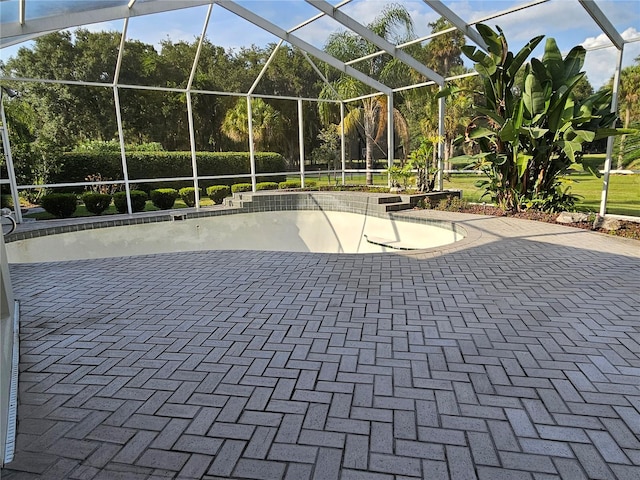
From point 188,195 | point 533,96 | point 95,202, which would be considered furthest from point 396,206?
point 95,202

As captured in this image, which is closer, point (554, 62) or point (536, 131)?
point (536, 131)

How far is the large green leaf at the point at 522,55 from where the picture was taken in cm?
696

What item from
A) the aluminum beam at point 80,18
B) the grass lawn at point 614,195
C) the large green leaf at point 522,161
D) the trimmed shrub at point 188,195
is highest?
the aluminum beam at point 80,18

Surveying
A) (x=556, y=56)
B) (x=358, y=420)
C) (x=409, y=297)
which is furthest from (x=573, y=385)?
(x=556, y=56)

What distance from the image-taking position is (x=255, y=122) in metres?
16.9

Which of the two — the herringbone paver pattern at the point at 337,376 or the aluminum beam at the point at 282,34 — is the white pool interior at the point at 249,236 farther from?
the aluminum beam at the point at 282,34

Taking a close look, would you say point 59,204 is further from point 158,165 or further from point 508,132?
point 508,132

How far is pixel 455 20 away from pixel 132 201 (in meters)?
8.29

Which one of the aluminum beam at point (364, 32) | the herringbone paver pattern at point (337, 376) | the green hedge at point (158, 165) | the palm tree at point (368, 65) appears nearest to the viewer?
the herringbone paver pattern at point (337, 376)

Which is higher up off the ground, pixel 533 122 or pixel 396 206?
pixel 533 122

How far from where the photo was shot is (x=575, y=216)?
22.6 ft

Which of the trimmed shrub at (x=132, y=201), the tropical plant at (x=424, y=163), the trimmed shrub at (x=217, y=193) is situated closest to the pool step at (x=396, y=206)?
the tropical plant at (x=424, y=163)

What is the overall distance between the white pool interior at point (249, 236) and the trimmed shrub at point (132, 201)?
57.0 inches

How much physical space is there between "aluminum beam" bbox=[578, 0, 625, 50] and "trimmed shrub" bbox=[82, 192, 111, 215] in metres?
10.2
